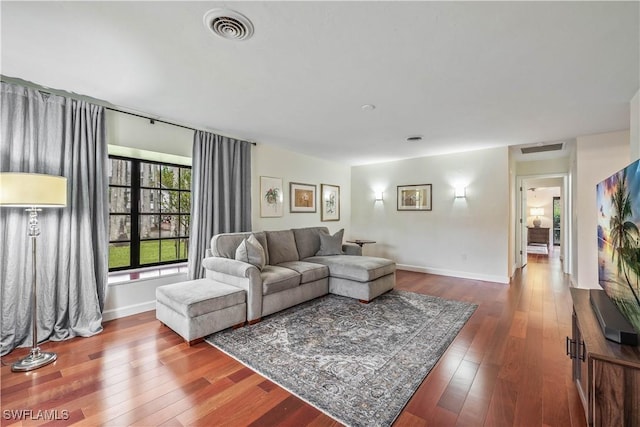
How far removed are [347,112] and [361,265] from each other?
1.93m

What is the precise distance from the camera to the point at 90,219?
2.86m

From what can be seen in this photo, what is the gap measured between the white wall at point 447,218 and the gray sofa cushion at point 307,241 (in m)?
1.99

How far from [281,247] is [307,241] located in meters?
0.60

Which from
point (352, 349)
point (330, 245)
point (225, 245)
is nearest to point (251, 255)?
point (225, 245)

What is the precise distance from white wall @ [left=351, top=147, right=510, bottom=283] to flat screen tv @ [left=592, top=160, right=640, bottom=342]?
3.09 m

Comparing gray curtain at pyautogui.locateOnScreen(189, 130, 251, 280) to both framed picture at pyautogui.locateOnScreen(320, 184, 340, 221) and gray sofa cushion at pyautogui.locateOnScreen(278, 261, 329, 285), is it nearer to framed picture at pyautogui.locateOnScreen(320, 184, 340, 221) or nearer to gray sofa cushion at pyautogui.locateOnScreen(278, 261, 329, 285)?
gray sofa cushion at pyautogui.locateOnScreen(278, 261, 329, 285)

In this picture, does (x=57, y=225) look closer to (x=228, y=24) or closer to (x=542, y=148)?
(x=228, y=24)

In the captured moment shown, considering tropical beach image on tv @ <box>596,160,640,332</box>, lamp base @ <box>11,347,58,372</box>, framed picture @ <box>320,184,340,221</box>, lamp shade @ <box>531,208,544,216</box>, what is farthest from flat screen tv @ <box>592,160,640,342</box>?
lamp shade @ <box>531,208,544,216</box>

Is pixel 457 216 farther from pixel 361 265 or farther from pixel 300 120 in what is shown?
pixel 300 120

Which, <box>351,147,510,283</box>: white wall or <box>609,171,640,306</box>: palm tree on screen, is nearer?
<box>609,171,640,306</box>: palm tree on screen

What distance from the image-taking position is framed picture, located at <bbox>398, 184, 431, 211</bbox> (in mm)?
5441

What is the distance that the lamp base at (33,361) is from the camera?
207 centimetres

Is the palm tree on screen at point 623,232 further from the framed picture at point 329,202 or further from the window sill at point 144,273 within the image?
the framed picture at point 329,202

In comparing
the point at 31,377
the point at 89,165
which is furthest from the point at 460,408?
the point at 89,165
